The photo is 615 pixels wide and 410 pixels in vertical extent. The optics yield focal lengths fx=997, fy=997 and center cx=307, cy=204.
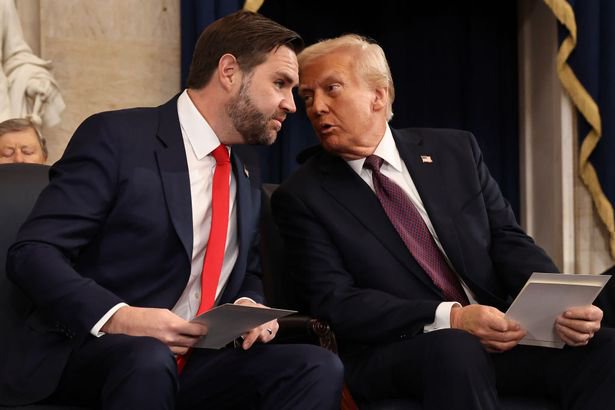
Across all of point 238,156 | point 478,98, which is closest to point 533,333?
point 238,156

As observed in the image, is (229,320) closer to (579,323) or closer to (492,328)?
(492,328)

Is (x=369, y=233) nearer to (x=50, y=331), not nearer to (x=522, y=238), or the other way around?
(x=522, y=238)

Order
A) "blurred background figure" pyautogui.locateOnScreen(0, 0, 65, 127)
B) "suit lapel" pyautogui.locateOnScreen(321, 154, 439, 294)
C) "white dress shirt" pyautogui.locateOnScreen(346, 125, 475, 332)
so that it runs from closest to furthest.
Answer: "suit lapel" pyautogui.locateOnScreen(321, 154, 439, 294), "white dress shirt" pyautogui.locateOnScreen(346, 125, 475, 332), "blurred background figure" pyautogui.locateOnScreen(0, 0, 65, 127)

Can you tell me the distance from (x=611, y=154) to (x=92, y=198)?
10.8 feet

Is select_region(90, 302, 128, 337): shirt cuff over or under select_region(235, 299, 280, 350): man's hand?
over

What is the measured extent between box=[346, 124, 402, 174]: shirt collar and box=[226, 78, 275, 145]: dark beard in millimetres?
455

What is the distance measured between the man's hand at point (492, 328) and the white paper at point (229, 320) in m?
0.60

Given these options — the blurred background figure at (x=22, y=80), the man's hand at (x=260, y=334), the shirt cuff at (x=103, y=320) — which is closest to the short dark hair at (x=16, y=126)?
the blurred background figure at (x=22, y=80)

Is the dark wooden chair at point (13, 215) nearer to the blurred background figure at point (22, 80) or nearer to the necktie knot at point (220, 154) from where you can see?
the necktie knot at point (220, 154)

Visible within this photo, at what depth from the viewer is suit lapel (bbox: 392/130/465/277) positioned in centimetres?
291

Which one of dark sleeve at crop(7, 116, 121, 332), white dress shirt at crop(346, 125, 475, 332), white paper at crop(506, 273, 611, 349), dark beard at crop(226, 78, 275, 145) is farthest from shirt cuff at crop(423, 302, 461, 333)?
dark sleeve at crop(7, 116, 121, 332)

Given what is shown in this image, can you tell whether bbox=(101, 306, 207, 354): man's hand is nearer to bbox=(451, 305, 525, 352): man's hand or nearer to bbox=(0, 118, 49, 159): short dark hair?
bbox=(451, 305, 525, 352): man's hand

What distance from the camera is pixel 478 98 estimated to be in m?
5.78

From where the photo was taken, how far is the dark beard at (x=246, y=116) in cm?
265
